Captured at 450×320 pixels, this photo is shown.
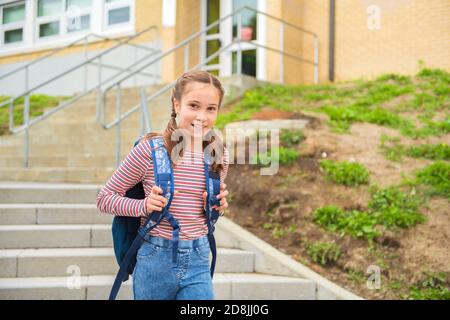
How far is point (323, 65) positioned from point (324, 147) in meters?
5.37

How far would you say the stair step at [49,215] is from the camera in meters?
4.06

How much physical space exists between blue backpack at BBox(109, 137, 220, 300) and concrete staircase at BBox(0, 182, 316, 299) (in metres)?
1.60

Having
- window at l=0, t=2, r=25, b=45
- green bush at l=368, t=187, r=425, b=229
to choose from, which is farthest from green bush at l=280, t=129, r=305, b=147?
window at l=0, t=2, r=25, b=45

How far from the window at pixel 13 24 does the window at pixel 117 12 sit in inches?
85.6

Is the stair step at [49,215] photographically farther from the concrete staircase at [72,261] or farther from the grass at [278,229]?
the grass at [278,229]

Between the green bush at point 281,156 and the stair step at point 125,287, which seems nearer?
the stair step at point 125,287

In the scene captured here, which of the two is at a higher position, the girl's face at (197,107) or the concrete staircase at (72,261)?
the girl's face at (197,107)

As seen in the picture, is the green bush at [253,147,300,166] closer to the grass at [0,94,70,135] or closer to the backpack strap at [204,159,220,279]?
the backpack strap at [204,159,220,279]

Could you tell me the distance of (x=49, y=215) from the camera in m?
4.11

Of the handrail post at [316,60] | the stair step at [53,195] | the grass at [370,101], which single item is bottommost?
the stair step at [53,195]

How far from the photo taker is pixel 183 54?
421 inches

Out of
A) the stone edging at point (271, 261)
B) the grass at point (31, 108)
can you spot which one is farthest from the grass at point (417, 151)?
the grass at point (31, 108)
